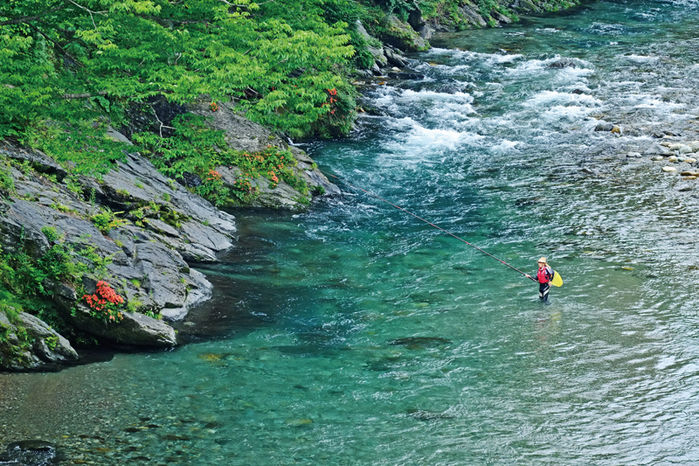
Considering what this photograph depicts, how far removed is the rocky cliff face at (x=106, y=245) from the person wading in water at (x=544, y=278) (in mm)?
7467

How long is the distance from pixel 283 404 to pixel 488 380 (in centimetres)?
376

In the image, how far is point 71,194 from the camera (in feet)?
A: 53.1

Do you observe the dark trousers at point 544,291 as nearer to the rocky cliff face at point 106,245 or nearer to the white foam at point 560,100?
the rocky cliff face at point 106,245

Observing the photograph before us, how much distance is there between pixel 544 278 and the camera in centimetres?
1566

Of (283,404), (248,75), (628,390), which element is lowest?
(283,404)

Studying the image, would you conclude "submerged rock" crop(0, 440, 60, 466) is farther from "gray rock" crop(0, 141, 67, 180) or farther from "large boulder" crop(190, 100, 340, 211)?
"large boulder" crop(190, 100, 340, 211)

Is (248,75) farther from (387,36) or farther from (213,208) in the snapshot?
(387,36)

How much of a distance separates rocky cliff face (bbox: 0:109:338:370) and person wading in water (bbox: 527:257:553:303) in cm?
747

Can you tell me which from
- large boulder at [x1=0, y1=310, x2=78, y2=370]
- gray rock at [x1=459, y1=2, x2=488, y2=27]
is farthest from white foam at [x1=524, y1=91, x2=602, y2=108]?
large boulder at [x1=0, y1=310, x2=78, y2=370]

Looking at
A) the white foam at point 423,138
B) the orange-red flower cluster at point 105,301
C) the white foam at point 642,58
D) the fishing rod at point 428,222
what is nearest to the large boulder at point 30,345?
the orange-red flower cluster at point 105,301

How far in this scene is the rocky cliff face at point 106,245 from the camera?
43.0 ft

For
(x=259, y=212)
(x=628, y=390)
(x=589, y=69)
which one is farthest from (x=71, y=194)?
(x=589, y=69)

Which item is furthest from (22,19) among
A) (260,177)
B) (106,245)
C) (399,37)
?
(399,37)

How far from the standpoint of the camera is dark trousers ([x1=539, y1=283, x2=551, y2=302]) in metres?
15.8
